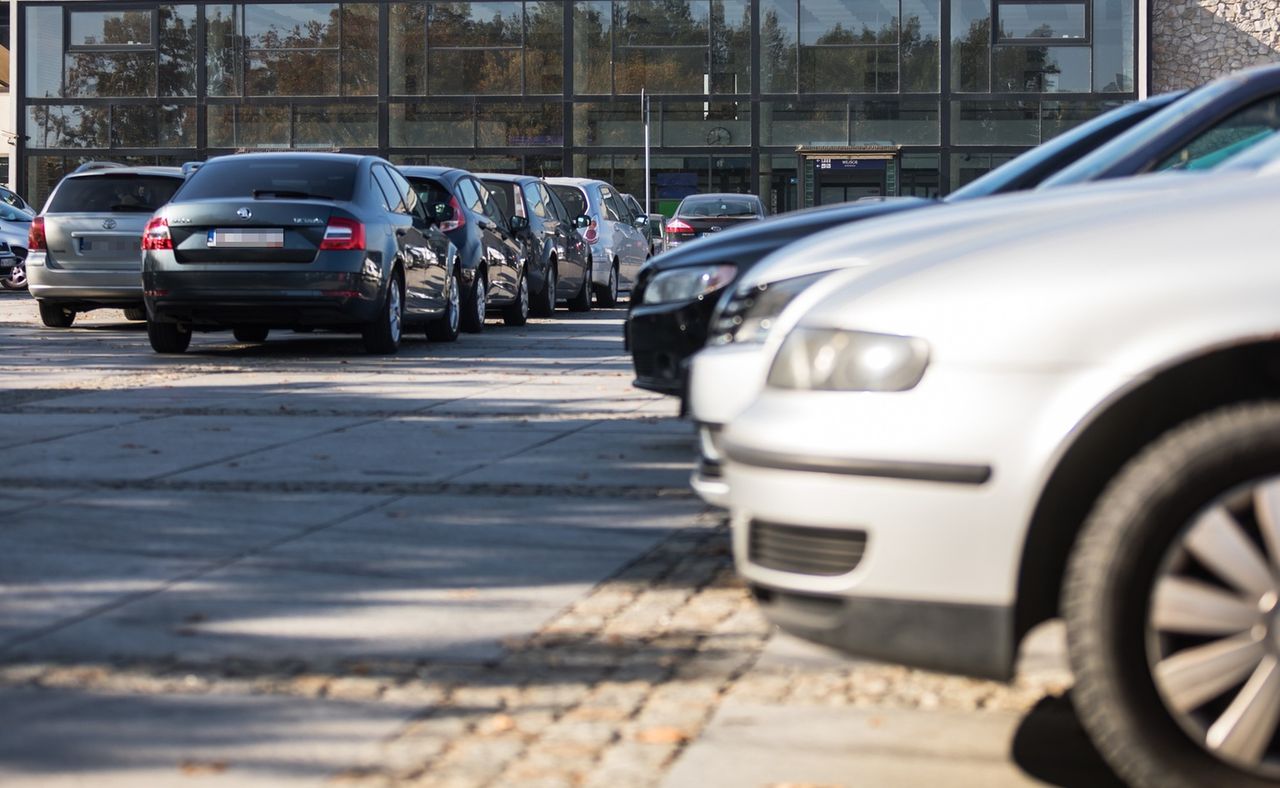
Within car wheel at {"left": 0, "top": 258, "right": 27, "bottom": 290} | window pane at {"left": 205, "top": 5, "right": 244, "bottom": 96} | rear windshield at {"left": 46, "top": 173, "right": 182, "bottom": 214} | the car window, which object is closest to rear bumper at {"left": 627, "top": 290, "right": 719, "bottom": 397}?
the car window

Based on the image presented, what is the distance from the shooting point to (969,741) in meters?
4.14

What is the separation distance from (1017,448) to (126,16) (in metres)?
49.5

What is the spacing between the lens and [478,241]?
18859mm

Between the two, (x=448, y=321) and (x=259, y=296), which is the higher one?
(x=259, y=296)

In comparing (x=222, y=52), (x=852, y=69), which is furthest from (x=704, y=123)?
(x=222, y=52)

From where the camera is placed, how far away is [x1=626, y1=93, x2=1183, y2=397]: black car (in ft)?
26.0

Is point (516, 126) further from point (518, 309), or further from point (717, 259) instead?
point (717, 259)

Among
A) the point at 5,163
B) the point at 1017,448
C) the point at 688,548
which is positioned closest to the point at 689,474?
the point at 688,548

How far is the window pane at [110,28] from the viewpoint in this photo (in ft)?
163

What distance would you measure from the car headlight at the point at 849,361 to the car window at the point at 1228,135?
2986 millimetres

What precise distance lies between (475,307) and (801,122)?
29.2 m

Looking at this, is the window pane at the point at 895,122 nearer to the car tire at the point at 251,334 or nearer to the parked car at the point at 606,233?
the parked car at the point at 606,233

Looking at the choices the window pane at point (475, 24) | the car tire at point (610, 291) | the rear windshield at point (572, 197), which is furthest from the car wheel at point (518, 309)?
the window pane at point (475, 24)

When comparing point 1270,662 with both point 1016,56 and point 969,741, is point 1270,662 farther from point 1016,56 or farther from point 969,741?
point 1016,56
